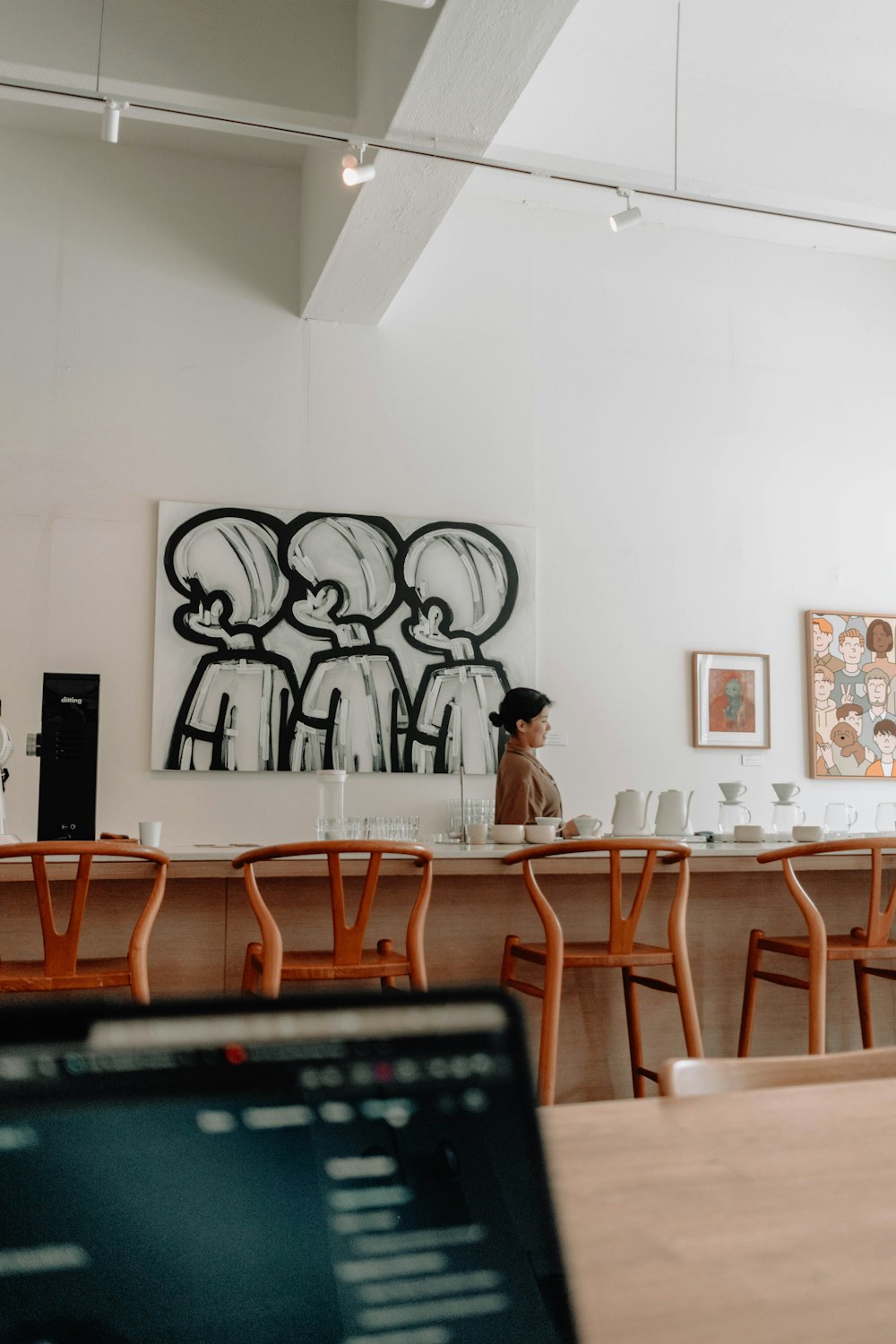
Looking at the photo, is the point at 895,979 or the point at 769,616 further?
the point at 769,616

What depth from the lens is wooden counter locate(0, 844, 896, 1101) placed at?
3146mm

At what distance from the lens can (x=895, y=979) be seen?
3652 millimetres

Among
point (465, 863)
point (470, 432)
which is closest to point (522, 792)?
point (465, 863)

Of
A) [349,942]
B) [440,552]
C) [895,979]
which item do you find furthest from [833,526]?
[349,942]

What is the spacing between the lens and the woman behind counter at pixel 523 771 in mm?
4883

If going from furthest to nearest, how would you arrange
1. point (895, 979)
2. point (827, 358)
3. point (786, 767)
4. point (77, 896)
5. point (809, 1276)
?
1. point (827, 358)
2. point (786, 767)
3. point (895, 979)
4. point (77, 896)
5. point (809, 1276)

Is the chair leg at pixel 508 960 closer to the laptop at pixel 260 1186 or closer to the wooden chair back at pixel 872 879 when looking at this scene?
the wooden chair back at pixel 872 879

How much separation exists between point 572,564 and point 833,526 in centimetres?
170

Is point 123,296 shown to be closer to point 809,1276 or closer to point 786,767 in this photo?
point 786,767

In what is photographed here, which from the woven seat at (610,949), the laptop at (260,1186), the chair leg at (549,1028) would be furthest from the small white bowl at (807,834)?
the laptop at (260,1186)

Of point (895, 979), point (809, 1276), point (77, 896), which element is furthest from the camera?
point (895, 979)

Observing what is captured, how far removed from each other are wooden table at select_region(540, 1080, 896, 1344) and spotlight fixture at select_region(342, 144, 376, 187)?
13.0 feet

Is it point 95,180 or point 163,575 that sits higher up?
point 95,180

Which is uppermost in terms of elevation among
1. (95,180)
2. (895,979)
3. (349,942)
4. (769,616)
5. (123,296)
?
(95,180)
